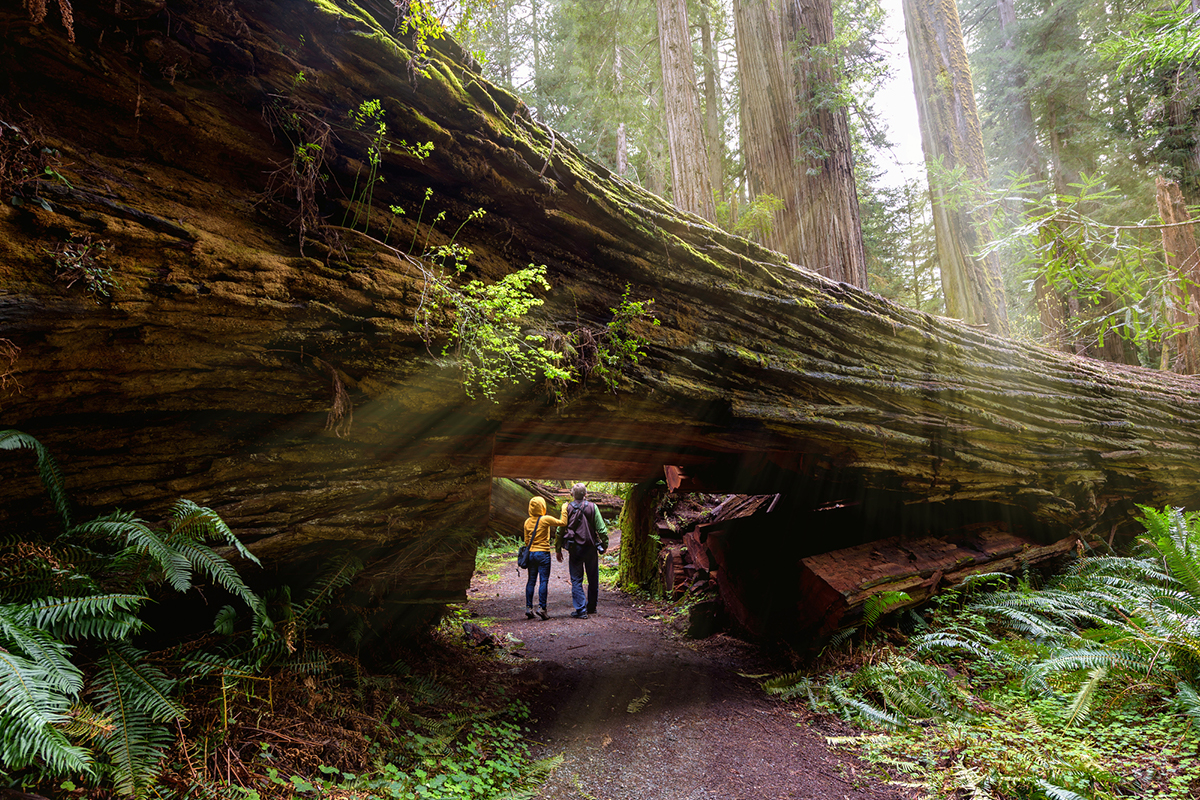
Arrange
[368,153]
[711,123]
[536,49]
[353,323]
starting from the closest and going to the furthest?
[353,323] < [368,153] < [711,123] < [536,49]

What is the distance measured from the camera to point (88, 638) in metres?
2.25

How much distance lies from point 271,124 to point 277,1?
0.59 meters

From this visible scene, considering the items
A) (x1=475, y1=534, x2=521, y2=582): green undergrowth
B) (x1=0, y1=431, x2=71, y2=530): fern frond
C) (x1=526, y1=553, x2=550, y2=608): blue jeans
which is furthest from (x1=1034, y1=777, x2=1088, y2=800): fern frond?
(x1=475, y1=534, x2=521, y2=582): green undergrowth

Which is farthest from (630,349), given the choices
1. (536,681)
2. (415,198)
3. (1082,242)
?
(1082,242)

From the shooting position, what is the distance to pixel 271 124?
2.62m

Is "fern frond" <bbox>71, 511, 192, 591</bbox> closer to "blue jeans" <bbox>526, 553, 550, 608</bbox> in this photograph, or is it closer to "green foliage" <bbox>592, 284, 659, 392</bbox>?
"green foliage" <bbox>592, 284, 659, 392</bbox>

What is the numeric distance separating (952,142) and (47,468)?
40.4ft

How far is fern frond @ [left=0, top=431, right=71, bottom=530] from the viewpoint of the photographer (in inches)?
77.1

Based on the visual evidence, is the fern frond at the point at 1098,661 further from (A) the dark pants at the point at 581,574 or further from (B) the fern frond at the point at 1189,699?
(A) the dark pants at the point at 581,574

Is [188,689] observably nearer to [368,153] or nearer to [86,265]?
[86,265]

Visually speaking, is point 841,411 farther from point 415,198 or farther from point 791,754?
point 415,198

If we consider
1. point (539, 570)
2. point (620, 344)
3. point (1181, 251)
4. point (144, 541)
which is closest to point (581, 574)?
point (539, 570)

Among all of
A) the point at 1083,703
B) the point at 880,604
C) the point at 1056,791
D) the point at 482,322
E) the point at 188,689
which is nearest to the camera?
the point at 188,689

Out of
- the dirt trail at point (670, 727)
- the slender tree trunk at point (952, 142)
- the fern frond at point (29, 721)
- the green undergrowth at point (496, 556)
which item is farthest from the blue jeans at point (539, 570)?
the slender tree trunk at point (952, 142)
